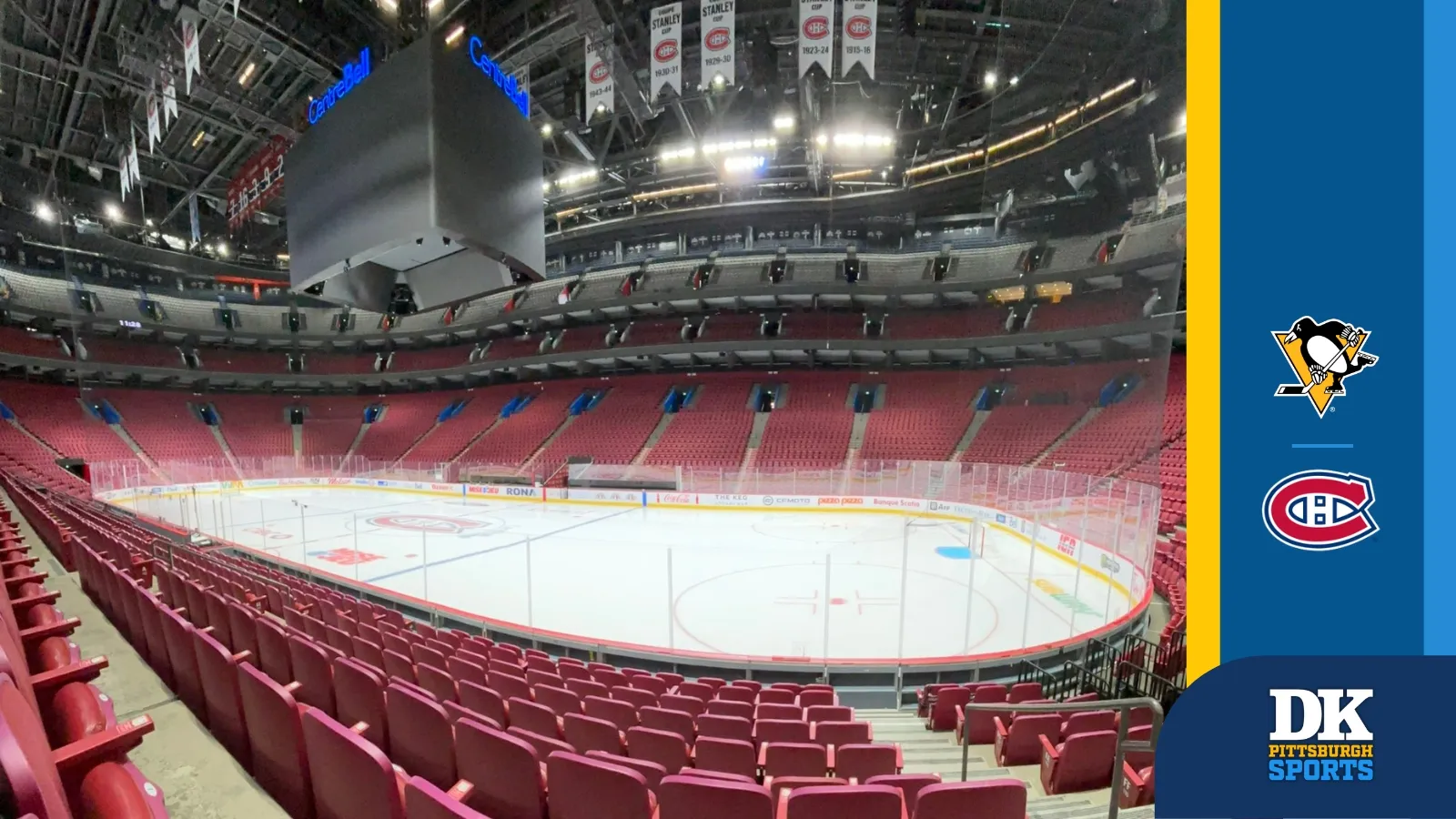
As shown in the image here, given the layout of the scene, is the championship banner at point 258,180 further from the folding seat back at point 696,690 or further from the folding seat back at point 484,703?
the folding seat back at point 696,690

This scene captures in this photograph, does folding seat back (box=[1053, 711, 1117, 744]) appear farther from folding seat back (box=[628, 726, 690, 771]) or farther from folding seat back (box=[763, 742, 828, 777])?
folding seat back (box=[628, 726, 690, 771])

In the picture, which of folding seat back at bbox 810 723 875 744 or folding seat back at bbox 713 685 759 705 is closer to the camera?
folding seat back at bbox 810 723 875 744

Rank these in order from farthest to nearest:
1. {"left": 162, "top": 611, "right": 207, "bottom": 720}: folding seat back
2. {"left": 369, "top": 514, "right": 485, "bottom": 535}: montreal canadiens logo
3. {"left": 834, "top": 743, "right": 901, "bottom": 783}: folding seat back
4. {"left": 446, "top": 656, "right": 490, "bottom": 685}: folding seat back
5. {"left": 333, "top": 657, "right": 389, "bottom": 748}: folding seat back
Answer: {"left": 369, "top": 514, "right": 485, "bottom": 535}: montreal canadiens logo < {"left": 446, "top": 656, "right": 490, "bottom": 685}: folding seat back < {"left": 834, "top": 743, "right": 901, "bottom": 783}: folding seat back < {"left": 162, "top": 611, "right": 207, "bottom": 720}: folding seat back < {"left": 333, "top": 657, "right": 389, "bottom": 748}: folding seat back

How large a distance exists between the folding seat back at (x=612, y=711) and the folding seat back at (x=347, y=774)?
1.87 meters

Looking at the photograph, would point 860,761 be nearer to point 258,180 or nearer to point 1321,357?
point 1321,357

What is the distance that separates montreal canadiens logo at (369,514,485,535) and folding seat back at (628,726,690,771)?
530 inches

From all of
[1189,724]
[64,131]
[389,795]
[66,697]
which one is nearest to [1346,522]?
[1189,724]

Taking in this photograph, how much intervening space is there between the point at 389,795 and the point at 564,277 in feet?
100

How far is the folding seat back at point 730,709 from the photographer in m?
3.81

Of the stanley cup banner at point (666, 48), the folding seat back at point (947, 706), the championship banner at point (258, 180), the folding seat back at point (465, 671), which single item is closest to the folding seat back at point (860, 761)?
the folding seat back at point (947, 706)

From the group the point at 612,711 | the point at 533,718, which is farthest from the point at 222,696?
the point at 612,711

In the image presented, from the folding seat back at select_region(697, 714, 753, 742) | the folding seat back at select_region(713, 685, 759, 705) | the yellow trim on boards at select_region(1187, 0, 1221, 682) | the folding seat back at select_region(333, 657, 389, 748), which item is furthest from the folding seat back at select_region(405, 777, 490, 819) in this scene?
the folding seat back at select_region(713, 685, 759, 705)

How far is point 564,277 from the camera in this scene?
97.2ft

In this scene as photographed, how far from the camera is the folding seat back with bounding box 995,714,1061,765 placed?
149 inches
